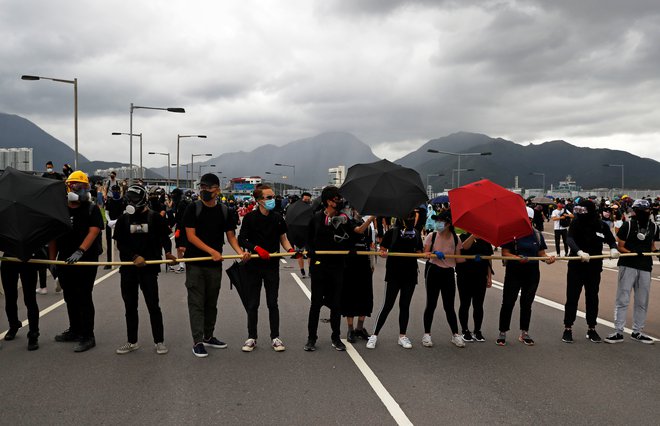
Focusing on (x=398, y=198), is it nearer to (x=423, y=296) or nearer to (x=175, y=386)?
(x=175, y=386)

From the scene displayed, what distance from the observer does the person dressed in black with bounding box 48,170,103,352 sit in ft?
20.8

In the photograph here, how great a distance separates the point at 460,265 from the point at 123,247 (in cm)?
408

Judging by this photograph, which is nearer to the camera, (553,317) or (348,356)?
(348,356)

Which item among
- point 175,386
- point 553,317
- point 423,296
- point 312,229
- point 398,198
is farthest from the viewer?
point 423,296

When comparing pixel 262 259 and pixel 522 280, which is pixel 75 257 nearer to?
pixel 262 259

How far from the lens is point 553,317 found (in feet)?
27.2

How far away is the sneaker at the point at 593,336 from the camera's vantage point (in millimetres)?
6799

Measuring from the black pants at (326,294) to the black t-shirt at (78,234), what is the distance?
8.88 feet

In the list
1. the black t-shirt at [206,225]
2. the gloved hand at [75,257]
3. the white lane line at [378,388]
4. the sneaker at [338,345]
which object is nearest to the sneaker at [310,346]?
the sneaker at [338,345]

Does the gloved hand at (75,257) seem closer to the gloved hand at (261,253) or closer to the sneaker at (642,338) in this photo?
the gloved hand at (261,253)

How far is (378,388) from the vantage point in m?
4.96

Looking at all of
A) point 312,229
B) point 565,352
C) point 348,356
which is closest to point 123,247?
point 312,229

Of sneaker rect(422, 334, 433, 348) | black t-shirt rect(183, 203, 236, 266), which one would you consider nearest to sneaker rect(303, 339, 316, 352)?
sneaker rect(422, 334, 433, 348)

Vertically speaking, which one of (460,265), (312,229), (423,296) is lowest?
(423,296)
